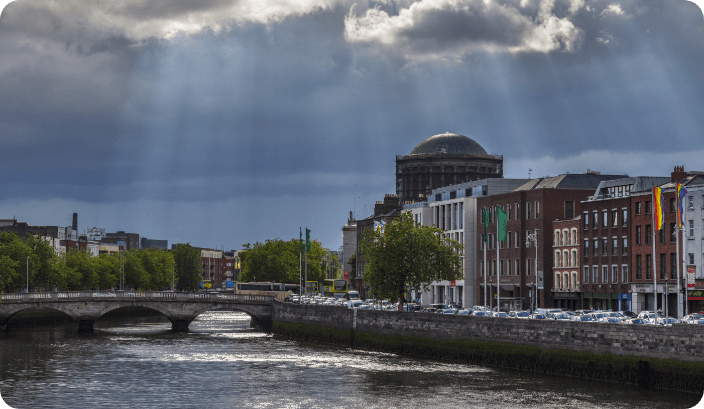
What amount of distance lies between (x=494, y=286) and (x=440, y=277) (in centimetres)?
2487

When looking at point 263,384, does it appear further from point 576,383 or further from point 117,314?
point 117,314

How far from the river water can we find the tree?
35.0 feet

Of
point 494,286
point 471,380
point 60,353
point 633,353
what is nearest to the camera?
point 633,353

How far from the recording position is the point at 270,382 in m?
68.9

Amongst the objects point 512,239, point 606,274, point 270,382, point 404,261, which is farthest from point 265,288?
point 270,382

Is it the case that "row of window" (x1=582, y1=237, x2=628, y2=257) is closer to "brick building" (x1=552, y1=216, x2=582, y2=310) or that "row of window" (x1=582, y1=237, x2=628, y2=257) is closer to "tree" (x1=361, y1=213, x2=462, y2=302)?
"brick building" (x1=552, y1=216, x2=582, y2=310)

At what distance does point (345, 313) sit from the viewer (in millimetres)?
100312

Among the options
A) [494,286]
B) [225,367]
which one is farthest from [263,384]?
[494,286]

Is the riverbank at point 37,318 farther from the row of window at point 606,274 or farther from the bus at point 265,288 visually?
the row of window at point 606,274

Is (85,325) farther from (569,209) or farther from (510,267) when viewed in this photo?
(569,209)

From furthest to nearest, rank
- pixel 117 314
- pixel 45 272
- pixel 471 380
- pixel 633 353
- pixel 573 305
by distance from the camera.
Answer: pixel 117 314, pixel 45 272, pixel 573 305, pixel 471 380, pixel 633 353

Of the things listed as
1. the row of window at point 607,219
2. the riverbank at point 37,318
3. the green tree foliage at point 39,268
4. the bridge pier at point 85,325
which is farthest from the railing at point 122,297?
the row of window at point 607,219

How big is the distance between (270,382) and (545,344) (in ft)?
61.7

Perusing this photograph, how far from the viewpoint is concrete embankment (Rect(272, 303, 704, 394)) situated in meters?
57.6
